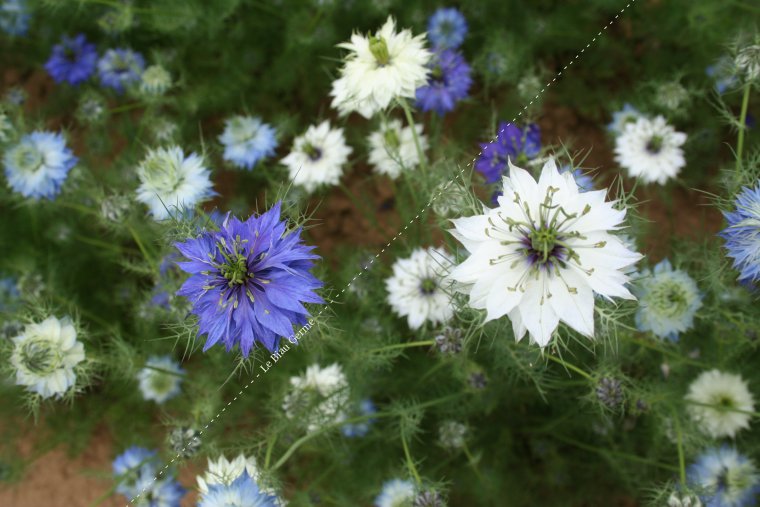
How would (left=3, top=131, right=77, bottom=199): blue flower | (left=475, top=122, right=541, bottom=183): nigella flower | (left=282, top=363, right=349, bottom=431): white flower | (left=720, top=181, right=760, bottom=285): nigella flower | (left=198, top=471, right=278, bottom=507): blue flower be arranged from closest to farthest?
(left=720, top=181, right=760, bottom=285): nigella flower
(left=198, top=471, right=278, bottom=507): blue flower
(left=282, top=363, right=349, bottom=431): white flower
(left=475, top=122, right=541, bottom=183): nigella flower
(left=3, top=131, right=77, bottom=199): blue flower

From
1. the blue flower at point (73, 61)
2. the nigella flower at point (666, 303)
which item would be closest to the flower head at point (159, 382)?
the blue flower at point (73, 61)

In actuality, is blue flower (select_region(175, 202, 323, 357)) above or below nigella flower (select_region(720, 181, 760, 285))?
below

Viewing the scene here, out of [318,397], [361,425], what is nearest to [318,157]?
[318,397]

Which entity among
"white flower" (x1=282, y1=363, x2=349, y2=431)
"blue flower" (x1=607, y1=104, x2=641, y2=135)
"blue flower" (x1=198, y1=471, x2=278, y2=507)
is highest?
"blue flower" (x1=607, y1=104, x2=641, y2=135)

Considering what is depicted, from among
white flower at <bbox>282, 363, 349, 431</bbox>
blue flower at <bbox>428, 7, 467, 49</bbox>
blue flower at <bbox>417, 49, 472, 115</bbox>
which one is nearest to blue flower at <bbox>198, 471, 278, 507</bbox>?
white flower at <bbox>282, 363, 349, 431</bbox>

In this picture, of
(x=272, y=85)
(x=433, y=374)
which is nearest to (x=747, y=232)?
(x=433, y=374)

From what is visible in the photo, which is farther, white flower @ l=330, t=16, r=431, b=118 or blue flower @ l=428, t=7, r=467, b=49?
blue flower @ l=428, t=7, r=467, b=49

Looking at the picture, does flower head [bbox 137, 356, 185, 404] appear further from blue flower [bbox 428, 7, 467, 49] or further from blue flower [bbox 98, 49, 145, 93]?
blue flower [bbox 428, 7, 467, 49]

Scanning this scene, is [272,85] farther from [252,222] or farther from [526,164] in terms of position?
[252,222]

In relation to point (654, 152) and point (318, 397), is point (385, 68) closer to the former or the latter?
point (318, 397)
